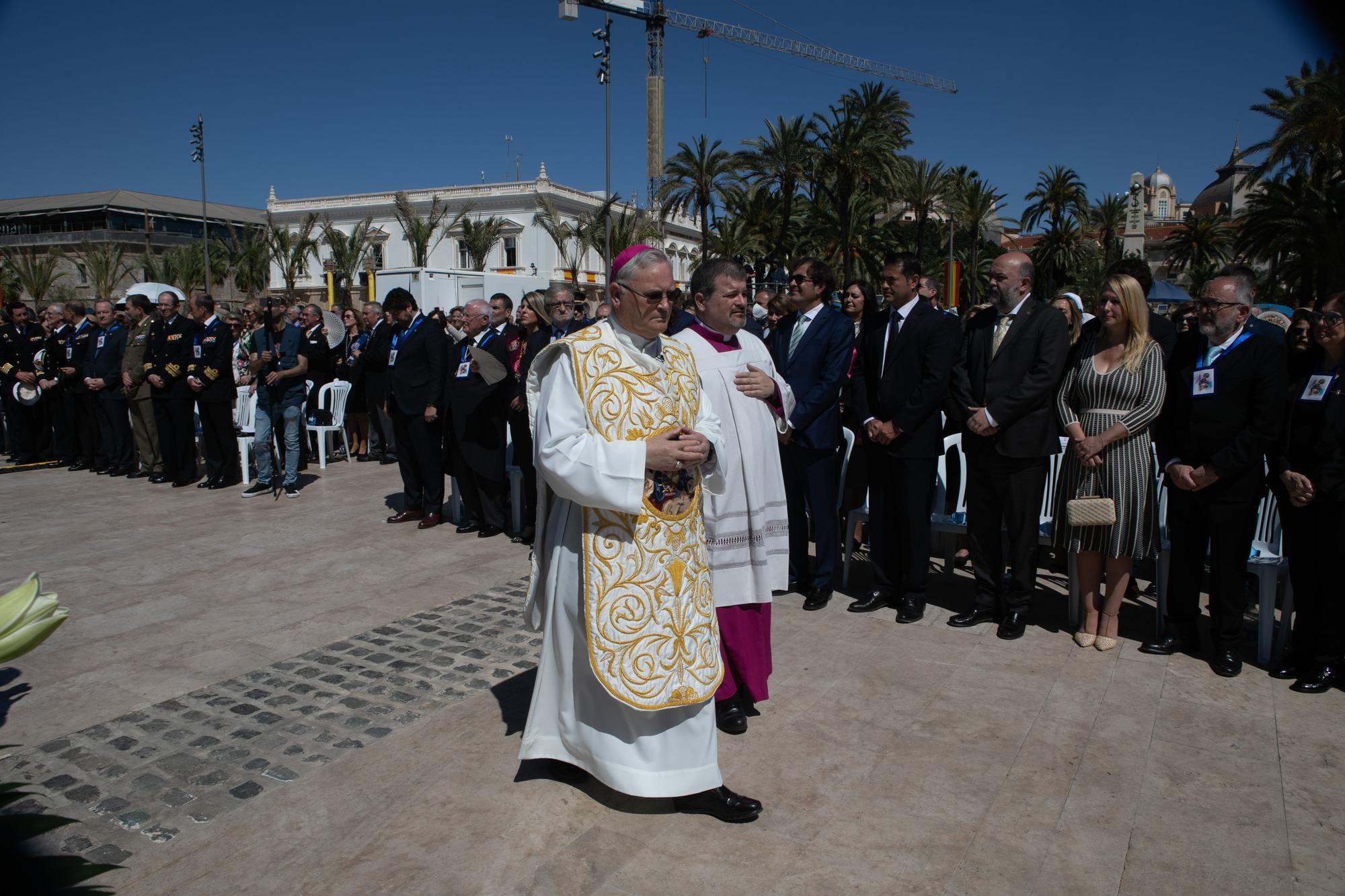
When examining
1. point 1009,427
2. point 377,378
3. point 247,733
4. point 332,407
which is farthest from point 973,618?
point 332,407

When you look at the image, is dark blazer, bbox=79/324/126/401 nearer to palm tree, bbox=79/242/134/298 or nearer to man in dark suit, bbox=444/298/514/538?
Answer: man in dark suit, bbox=444/298/514/538

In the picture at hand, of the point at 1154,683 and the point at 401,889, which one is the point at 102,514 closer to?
the point at 401,889

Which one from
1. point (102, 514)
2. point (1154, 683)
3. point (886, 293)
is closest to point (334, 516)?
point (102, 514)

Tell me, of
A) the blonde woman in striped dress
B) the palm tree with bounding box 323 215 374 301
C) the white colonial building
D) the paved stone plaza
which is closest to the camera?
the paved stone plaza

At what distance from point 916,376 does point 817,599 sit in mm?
1509

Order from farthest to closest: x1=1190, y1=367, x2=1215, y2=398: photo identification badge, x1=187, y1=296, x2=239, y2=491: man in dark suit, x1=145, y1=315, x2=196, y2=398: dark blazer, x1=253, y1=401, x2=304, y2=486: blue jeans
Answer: x1=145, y1=315, x2=196, y2=398: dark blazer
x1=187, y1=296, x2=239, y2=491: man in dark suit
x1=253, y1=401, x2=304, y2=486: blue jeans
x1=1190, y1=367, x2=1215, y2=398: photo identification badge

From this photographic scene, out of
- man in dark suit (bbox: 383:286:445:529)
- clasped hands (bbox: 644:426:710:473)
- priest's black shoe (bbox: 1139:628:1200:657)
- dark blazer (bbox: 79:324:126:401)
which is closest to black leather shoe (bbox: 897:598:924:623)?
priest's black shoe (bbox: 1139:628:1200:657)

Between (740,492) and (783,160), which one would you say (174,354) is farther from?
(783,160)

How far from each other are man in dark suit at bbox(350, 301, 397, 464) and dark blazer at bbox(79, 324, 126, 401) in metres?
2.64

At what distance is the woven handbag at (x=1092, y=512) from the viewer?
15.6 ft

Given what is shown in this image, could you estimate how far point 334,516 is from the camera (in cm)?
832

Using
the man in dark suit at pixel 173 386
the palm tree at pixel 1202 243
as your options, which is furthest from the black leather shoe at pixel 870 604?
the palm tree at pixel 1202 243

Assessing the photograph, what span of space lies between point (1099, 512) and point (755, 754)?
239cm

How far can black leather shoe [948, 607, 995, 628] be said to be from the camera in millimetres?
5273
